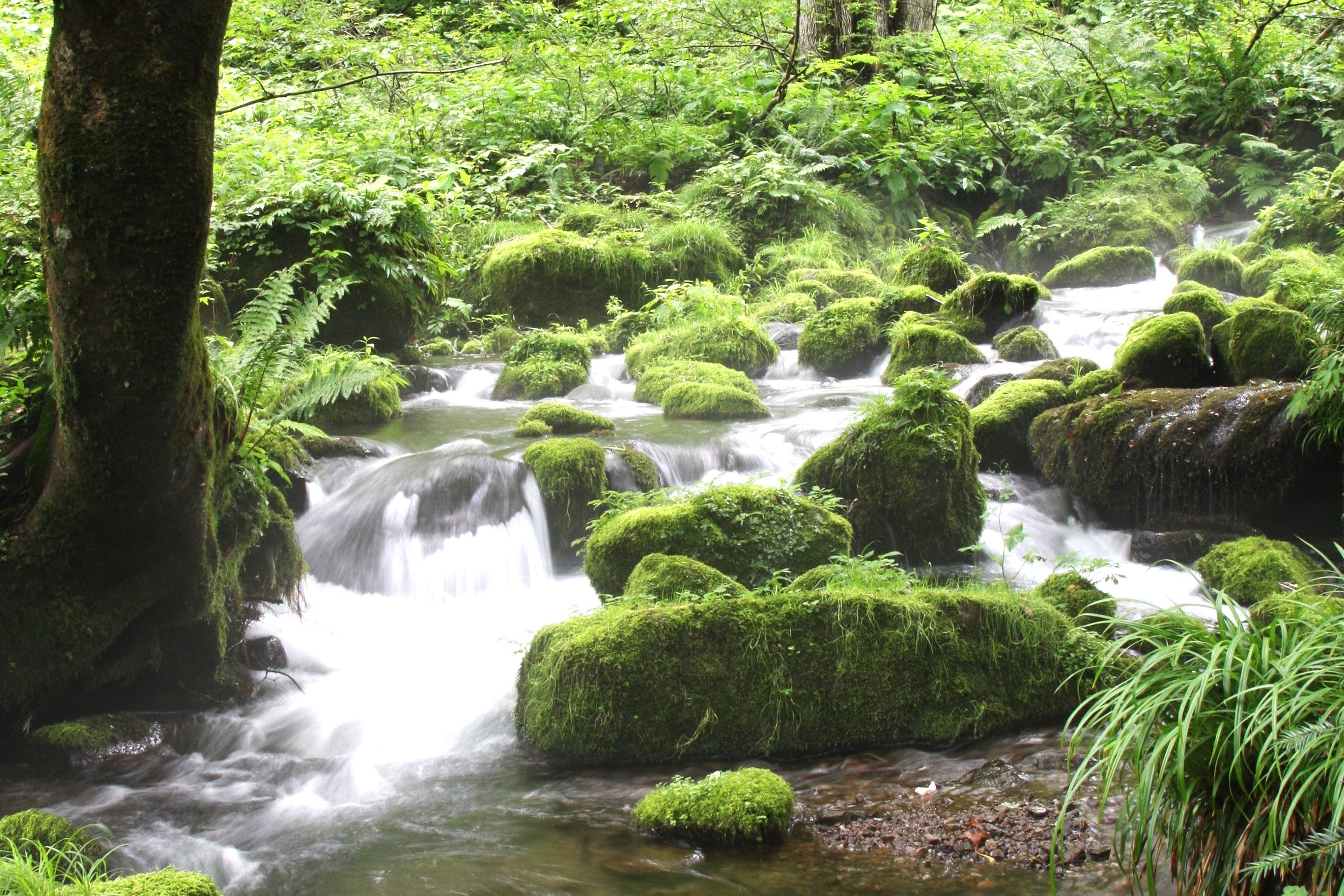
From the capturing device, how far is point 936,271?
13.2m

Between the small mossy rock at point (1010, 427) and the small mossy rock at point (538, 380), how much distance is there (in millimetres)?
5035

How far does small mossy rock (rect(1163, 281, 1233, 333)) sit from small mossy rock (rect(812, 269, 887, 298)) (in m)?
3.97

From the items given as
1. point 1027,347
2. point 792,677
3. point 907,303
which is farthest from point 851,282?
point 792,677

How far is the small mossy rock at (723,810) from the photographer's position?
157 inches

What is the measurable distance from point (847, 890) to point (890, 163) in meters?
15.7

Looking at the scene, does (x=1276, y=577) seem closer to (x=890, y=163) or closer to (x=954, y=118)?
(x=890, y=163)

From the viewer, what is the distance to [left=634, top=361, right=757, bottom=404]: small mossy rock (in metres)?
11.1

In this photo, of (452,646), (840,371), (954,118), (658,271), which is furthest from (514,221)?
(452,646)

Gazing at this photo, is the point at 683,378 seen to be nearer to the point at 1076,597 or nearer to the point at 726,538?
the point at 726,538

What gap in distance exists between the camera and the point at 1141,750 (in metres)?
2.77

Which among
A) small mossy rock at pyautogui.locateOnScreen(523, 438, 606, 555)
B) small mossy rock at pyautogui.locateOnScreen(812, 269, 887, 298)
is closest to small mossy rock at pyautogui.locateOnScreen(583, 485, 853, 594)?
small mossy rock at pyautogui.locateOnScreen(523, 438, 606, 555)

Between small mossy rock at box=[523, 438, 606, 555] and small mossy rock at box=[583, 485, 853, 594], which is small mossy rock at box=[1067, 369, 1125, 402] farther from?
small mossy rock at box=[523, 438, 606, 555]

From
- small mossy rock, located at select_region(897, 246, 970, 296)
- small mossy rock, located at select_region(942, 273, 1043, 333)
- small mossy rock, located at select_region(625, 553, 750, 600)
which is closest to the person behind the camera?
small mossy rock, located at select_region(625, 553, 750, 600)

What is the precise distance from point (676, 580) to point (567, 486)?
2.48m
